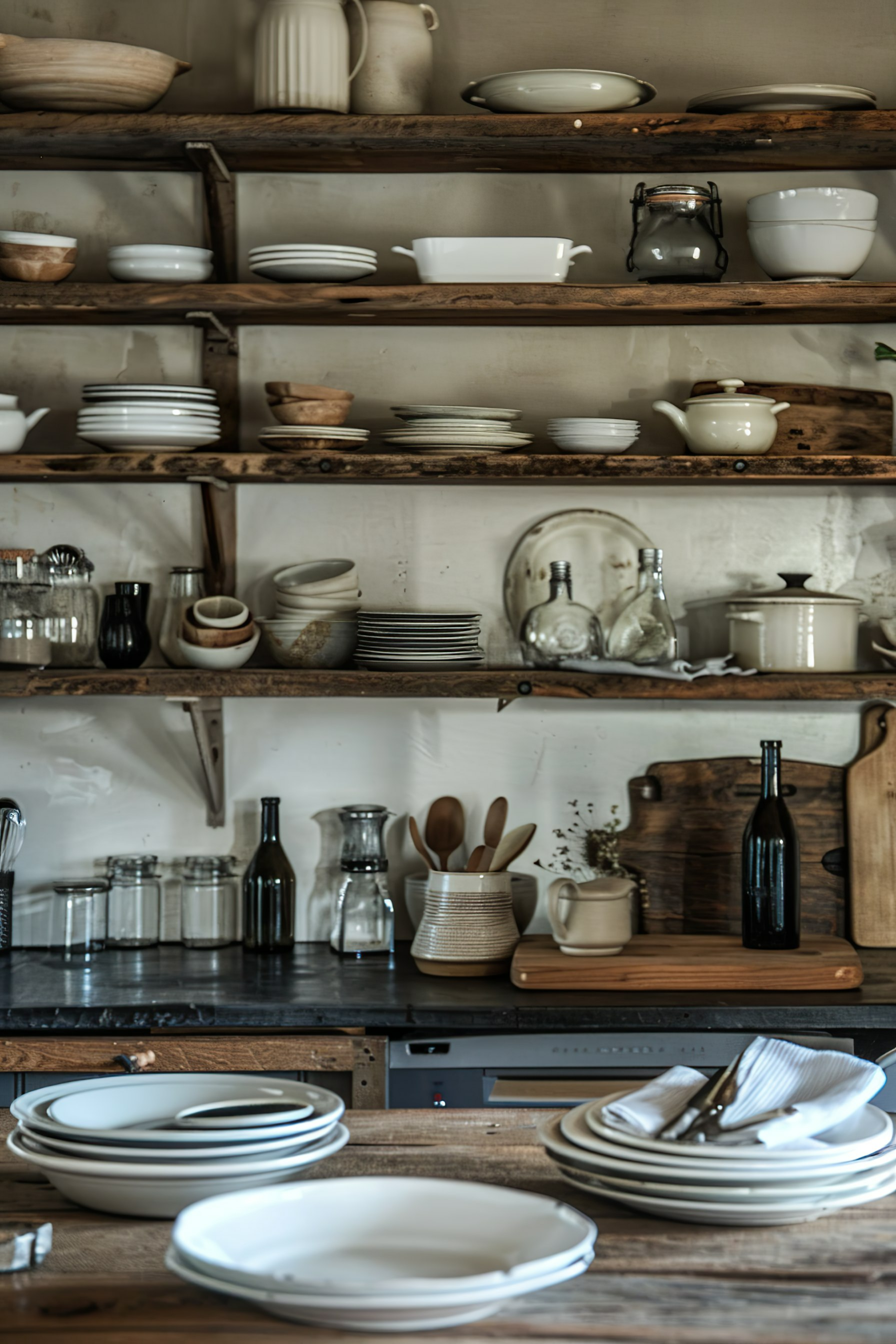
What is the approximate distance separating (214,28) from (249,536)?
3.35 feet

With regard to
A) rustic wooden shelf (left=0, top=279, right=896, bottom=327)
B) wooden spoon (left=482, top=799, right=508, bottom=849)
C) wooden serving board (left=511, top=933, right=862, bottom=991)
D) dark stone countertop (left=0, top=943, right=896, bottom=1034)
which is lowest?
dark stone countertop (left=0, top=943, right=896, bottom=1034)

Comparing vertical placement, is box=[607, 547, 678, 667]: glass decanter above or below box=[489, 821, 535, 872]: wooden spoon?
above

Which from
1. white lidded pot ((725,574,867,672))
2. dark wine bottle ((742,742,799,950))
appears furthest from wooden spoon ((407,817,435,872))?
white lidded pot ((725,574,867,672))

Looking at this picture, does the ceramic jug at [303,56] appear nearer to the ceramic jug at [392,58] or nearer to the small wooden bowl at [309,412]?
the ceramic jug at [392,58]

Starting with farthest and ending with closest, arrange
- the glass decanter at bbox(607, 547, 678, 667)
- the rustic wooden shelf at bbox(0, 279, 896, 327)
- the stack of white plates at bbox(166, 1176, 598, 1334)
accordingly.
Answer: the glass decanter at bbox(607, 547, 678, 667)
the rustic wooden shelf at bbox(0, 279, 896, 327)
the stack of white plates at bbox(166, 1176, 598, 1334)

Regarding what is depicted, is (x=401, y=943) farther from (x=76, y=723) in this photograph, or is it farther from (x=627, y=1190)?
(x=627, y=1190)

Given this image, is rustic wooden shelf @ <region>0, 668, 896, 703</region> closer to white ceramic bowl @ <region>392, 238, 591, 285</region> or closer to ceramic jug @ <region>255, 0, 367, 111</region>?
white ceramic bowl @ <region>392, 238, 591, 285</region>

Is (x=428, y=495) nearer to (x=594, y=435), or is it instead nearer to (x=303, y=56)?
(x=594, y=435)

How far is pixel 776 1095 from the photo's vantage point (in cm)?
102

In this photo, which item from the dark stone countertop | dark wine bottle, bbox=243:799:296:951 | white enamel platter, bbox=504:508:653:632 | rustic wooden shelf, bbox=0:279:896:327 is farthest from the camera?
white enamel platter, bbox=504:508:653:632

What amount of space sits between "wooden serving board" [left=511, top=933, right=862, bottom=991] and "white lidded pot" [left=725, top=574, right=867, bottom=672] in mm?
527

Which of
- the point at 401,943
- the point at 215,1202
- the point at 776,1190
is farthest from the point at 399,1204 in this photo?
the point at 401,943

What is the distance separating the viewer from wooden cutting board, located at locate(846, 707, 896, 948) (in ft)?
8.69

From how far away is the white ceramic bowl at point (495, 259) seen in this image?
2.43m
